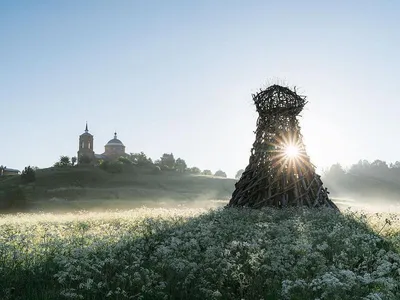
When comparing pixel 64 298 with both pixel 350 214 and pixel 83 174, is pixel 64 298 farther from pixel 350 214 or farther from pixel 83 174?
pixel 83 174

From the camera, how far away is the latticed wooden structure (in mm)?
17516

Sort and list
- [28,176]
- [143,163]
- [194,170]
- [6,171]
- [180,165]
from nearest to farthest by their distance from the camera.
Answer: [28,176] → [143,163] → [180,165] → [194,170] → [6,171]

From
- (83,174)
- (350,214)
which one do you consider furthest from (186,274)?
(83,174)

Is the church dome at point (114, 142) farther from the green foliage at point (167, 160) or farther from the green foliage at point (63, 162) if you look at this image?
the green foliage at point (63, 162)

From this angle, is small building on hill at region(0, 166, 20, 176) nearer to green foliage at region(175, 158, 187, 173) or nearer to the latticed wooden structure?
green foliage at region(175, 158, 187, 173)

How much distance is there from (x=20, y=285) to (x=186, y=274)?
2.53m

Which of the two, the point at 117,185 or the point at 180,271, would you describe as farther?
the point at 117,185

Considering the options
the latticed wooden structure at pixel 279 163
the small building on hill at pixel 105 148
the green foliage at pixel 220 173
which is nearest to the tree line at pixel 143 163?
the green foliage at pixel 220 173

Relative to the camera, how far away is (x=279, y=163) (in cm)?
1762

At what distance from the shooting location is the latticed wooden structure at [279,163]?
17516 mm

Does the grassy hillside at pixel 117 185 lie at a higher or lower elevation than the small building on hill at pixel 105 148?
lower

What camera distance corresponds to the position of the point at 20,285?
6598 mm

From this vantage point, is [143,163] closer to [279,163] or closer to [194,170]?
[194,170]

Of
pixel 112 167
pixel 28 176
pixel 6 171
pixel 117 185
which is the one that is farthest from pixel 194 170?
pixel 6 171
